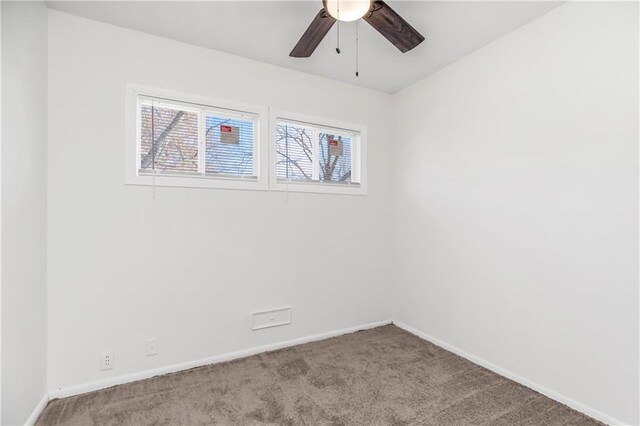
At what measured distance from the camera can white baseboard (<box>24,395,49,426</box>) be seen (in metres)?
1.70

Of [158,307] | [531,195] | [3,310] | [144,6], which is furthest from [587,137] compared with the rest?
[3,310]

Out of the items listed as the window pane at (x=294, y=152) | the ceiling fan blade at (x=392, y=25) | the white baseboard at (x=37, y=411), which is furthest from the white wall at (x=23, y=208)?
the ceiling fan blade at (x=392, y=25)

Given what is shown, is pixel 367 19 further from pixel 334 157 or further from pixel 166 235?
pixel 166 235

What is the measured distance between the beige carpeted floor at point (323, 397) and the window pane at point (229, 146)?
158 cm

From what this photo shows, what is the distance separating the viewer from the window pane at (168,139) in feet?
7.59

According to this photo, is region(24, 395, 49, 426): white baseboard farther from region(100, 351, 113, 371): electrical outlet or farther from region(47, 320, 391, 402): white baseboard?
region(100, 351, 113, 371): electrical outlet

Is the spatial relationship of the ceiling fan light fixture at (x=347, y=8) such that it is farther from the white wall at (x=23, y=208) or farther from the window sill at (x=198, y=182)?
the white wall at (x=23, y=208)

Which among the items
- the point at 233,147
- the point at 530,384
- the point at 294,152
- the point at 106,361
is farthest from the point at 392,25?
the point at 106,361

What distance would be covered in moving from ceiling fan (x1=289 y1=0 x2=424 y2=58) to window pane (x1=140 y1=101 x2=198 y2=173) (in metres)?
1.15

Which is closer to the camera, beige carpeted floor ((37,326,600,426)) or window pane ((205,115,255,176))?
beige carpeted floor ((37,326,600,426))

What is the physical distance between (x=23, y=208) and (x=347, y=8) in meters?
2.01

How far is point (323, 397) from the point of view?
2.01 metres

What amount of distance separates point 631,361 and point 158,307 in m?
2.95

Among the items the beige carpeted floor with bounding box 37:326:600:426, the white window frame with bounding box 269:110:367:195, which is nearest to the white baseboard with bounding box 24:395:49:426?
the beige carpeted floor with bounding box 37:326:600:426
